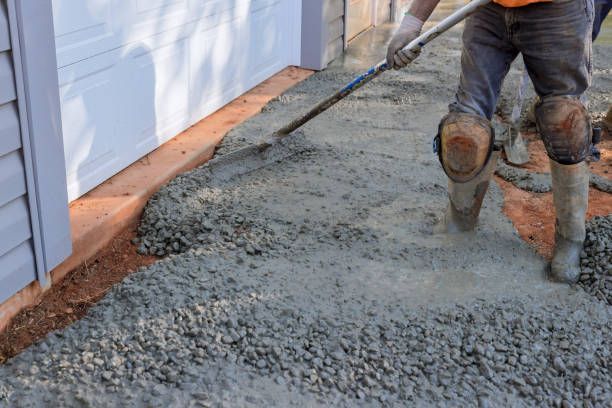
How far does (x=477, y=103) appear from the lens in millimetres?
3170

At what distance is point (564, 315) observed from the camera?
290 centimetres

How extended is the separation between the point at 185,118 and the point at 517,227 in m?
2.01

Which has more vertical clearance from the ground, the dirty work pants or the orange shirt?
the orange shirt

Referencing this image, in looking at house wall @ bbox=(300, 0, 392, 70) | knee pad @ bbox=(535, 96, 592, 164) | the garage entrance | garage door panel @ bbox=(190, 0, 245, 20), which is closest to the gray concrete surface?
knee pad @ bbox=(535, 96, 592, 164)

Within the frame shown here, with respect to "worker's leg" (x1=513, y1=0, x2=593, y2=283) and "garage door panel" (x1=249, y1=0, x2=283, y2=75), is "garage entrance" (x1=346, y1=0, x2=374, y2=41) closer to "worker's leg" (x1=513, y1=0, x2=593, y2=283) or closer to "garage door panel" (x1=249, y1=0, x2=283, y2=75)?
"garage door panel" (x1=249, y1=0, x2=283, y2=75)

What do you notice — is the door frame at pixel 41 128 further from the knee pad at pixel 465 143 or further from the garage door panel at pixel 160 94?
the knee pad at pixel 465 143

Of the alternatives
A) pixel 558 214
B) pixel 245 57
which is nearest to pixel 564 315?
pixel 558 214

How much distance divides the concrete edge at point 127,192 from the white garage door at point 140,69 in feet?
0.19

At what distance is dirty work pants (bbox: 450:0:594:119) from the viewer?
9.59 feet

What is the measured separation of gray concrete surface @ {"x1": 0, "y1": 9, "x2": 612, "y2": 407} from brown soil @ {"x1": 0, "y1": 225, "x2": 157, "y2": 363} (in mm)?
109

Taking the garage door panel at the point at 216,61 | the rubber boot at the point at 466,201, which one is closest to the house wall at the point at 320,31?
the garage door panel at the point at 216,61

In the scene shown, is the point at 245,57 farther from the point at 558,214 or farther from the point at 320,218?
the point at 558,214

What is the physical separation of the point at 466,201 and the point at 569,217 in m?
0.43

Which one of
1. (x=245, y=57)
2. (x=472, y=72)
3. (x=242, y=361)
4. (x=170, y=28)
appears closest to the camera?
(x=242, y=361)
